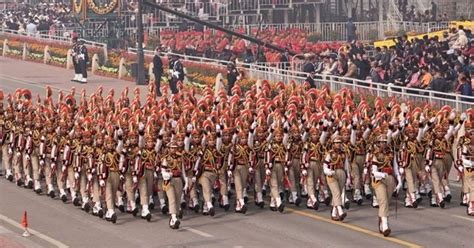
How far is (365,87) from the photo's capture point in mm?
42094

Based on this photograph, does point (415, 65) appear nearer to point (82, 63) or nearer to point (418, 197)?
point (418, 197)

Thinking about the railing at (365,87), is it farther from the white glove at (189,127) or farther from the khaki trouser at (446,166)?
the white glove at (189,127)

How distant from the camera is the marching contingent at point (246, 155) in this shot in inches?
1171

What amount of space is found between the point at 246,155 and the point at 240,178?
473 mm

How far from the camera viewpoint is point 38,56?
66.4 metres

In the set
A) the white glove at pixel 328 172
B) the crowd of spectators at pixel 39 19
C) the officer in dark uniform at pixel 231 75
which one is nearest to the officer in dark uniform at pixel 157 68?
the officer in dark uniform at pixel 231 75

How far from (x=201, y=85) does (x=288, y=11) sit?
21388mm

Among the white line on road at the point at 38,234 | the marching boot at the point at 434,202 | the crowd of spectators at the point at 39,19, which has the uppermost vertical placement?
the crowd of spectators at the point at 39,19

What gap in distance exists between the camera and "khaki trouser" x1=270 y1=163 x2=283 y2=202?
30.9 metres

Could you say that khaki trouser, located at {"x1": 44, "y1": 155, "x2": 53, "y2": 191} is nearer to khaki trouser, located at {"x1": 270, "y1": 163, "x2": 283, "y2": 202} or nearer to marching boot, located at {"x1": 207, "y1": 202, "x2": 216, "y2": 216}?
marching boot, located at {"x1": 207, "y1": 202, "x2": 216, "y2": 216}

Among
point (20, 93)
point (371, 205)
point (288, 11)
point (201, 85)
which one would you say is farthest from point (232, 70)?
point (288, 11)

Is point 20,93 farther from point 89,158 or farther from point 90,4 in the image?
point 90,4

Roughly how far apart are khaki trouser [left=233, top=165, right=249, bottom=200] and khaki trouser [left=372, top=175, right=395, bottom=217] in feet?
11.4

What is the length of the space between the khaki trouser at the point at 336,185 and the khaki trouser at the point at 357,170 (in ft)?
6.27
